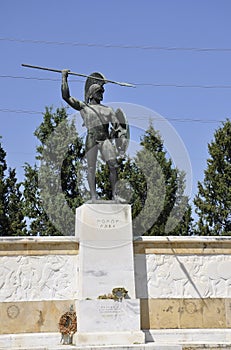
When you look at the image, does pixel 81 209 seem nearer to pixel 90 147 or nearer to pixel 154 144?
pixel 90 147

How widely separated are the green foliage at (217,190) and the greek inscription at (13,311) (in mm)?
11211

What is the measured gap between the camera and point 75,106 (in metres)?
11.2

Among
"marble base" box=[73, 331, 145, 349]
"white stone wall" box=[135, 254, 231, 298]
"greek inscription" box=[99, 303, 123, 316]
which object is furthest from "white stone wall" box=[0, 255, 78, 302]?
"white stone wall" box=[135, 254, 231, 298]

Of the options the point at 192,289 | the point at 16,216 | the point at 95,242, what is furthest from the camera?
the point at 16,216

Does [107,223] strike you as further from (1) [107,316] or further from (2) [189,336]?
(2) [189,336]

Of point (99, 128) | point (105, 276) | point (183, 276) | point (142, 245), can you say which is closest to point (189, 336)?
point (183, 276)

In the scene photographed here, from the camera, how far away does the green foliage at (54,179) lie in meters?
19.2

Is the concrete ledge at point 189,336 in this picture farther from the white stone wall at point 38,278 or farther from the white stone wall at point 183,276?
the white stone wall at point 38,278

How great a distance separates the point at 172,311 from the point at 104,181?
958cm

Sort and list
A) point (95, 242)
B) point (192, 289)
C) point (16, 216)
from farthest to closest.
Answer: point (16, 216) → point (192, 289) → point (95, 242)

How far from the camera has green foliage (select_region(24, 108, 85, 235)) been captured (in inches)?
754

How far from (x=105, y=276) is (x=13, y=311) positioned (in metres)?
2.01

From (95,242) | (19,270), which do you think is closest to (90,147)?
(95,242)

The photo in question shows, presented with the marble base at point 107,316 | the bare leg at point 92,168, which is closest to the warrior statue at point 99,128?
the bare leg at point 92,168
